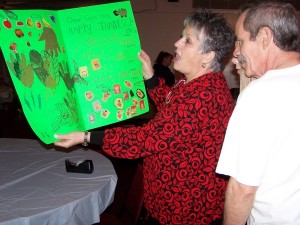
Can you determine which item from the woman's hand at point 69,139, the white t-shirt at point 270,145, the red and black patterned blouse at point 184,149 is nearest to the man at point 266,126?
the white t-shirt at point 270,145

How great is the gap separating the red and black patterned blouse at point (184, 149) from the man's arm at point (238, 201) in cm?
33

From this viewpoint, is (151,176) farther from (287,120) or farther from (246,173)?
(287,120)

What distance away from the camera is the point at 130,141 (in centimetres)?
134

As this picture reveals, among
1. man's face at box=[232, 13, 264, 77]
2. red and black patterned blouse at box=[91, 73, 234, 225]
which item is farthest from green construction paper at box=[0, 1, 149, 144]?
man's face at box=[232, 13, 264, 77]

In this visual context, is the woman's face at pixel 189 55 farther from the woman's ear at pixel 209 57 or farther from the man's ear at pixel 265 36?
the man's ear at pixel 265 36

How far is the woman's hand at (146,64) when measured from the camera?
5.65ft

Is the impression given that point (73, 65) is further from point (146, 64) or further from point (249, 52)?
point (249, 52)

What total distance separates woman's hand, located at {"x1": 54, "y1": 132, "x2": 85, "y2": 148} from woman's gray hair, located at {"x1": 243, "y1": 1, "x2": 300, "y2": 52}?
82cm

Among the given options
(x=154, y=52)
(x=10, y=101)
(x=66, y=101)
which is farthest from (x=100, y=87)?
(x=154, y=52)

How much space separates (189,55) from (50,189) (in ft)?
3.08

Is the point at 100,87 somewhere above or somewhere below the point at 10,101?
above

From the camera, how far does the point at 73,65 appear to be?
4.69ft

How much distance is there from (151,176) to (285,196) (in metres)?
0.66

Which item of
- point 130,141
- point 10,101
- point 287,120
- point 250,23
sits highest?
point 250,23
